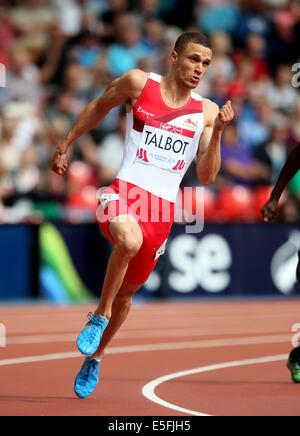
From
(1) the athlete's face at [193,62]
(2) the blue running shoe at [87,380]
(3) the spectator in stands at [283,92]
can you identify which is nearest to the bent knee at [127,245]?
(2) the blue running shoe at [87,380]

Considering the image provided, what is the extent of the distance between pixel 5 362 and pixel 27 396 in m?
2.00

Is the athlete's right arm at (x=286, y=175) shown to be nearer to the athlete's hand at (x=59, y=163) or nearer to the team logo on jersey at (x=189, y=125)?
the team logo on jersey at (x=189, y=125)

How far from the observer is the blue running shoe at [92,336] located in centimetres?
671

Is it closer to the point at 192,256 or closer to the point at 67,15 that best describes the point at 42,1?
the point at 67,15

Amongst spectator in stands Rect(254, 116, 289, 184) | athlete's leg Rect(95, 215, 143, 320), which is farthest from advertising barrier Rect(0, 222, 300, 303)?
athlete's leg Rect(95, 215, 143, 320)

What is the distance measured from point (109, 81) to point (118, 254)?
10.6 meters

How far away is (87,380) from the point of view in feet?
23.9

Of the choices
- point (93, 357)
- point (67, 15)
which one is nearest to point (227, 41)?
point (67, 15)

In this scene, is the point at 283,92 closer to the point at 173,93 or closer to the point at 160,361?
the point at 160,361

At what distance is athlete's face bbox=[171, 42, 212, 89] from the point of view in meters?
7.34

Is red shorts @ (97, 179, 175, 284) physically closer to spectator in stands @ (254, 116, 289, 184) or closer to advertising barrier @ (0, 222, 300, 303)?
advertising barrier @ (0, 222, 300, 303)

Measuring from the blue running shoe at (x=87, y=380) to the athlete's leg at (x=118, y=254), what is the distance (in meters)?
0.55

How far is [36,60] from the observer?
1794cm

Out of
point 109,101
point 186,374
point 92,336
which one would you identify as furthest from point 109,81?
point 92,336
